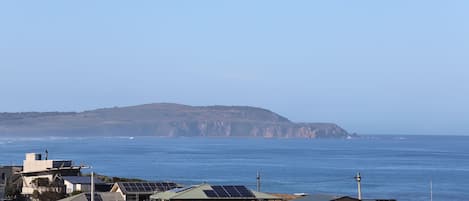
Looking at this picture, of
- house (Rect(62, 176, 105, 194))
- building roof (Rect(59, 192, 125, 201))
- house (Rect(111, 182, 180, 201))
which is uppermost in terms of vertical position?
house (Rect(62, 176, 105, 194))

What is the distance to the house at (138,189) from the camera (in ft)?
95.2

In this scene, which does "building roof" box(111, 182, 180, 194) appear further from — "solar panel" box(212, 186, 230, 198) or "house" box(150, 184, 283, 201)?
"solar panel" box(212, 186, 230, 198)

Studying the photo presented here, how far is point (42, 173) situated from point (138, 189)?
10.7 m

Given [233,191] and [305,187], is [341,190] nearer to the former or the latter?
[305,187]

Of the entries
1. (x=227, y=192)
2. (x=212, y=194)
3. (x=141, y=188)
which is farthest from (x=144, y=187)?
(x=212, y=194)

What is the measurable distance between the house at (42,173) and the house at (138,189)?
6.14 meters

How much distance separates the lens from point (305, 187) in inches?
2421

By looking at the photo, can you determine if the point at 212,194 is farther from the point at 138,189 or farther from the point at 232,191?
the point at 138,189

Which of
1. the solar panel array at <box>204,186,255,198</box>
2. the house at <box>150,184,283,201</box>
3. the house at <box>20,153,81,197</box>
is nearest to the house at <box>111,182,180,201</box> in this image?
the house at <box>150,184,283,201</box>

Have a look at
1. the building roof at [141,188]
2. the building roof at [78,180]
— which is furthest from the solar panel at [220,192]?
the building roof at [78,180]

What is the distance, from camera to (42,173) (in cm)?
3894

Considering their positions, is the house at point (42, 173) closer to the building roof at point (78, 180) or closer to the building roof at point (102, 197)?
the building roof at point (78, 180)

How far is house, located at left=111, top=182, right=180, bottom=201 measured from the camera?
29.0 metres

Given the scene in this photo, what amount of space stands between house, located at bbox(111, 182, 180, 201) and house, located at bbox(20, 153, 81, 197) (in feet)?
20.1
